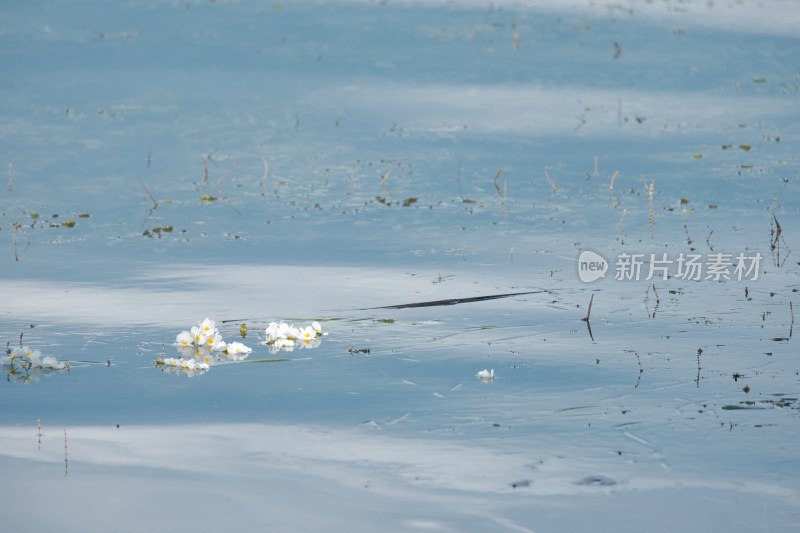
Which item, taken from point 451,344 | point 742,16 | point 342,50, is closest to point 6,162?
point 342,50

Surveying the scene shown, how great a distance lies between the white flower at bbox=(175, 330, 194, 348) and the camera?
6.05 metres

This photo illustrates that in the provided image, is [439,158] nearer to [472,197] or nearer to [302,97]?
[472,197]

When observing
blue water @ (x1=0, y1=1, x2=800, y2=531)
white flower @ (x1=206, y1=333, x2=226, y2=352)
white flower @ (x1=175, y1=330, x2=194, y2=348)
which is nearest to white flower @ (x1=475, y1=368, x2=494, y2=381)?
blue water @ (x1=0, y1=1, x2=800, y2=531)

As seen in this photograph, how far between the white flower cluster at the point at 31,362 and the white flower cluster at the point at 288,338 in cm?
101

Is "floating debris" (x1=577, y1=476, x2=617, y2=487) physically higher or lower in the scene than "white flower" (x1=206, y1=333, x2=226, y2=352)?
lower

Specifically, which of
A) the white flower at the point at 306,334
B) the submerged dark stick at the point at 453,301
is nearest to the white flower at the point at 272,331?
the white flower at the point at 306,334

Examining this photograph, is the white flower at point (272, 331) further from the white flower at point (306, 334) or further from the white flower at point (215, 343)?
the white flower at point (215, 343)

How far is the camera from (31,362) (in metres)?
5.82

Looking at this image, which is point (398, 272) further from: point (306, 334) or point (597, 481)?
point (597, 481)

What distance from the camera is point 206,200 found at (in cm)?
1001

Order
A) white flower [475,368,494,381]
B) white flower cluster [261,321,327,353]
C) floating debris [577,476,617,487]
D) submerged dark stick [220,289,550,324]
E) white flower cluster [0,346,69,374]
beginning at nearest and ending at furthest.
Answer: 1. floating debris [577,476,617,487]
2. white flower [475,368,494,381]
3. white flower cluster [0,346,69,374]
4. white flower cluster [261,321,327,353]
5. submerged dark stick [220,289,550,324]

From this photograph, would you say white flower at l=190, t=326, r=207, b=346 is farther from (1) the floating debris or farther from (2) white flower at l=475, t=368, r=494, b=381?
(1) the floating debris

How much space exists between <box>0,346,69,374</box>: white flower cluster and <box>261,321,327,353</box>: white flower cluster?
101cm

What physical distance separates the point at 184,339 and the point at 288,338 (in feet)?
1.71
